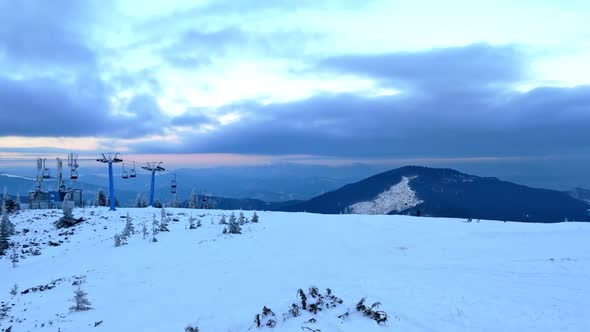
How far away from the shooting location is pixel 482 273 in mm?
14648

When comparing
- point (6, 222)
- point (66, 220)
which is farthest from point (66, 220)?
point (6, 222)

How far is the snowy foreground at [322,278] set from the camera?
1023cm

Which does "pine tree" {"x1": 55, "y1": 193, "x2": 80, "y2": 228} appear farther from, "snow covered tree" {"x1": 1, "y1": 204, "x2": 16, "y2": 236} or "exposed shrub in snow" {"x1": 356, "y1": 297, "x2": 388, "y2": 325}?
"exposed shrub in snow" {"x1": 356, "y1": 297, "x2": 388, "y2": 325}

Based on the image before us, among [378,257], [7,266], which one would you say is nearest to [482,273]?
[378,257]

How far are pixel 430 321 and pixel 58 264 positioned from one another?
23956 mm

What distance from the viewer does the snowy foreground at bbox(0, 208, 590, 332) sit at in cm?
1023

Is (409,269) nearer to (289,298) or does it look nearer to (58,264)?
(289,298)

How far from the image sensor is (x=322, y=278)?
14703mm

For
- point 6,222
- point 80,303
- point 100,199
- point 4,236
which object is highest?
point 100,199

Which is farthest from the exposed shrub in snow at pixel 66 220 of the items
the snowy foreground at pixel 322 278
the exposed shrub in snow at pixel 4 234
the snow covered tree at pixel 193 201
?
the snow covered tree at pixel 193 201

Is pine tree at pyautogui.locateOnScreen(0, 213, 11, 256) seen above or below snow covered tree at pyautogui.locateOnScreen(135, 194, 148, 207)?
below

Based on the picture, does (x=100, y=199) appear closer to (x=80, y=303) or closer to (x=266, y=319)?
(x=80, y=303)

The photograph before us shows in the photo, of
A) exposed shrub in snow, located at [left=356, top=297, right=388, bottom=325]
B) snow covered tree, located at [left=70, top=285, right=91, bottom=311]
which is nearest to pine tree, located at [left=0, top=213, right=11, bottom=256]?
snow covered tree, located at [left=70, top=285, right=91, bottom=311]

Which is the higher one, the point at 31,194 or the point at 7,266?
the point at 31,194
